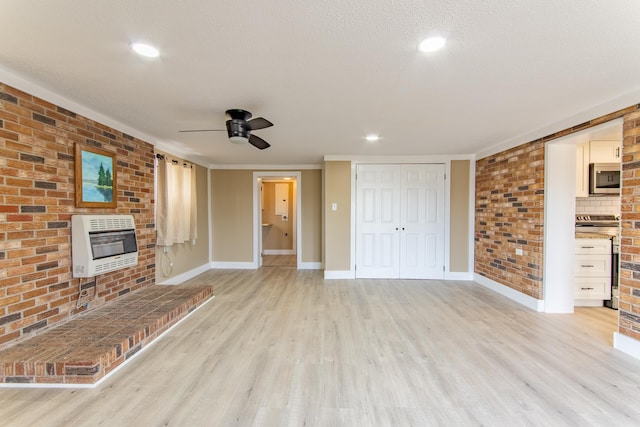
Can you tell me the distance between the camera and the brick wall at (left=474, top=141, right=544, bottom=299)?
337cm

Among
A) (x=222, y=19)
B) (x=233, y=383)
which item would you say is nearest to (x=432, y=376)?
(x=233, y=383)

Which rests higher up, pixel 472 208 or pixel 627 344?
pixel 472 208

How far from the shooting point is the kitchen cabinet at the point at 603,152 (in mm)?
3451

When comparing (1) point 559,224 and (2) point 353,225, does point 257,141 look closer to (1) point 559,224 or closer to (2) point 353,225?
(2) point 353,225

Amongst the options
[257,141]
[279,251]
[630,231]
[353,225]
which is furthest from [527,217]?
[279,251]

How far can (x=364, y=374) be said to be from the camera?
2.06 m

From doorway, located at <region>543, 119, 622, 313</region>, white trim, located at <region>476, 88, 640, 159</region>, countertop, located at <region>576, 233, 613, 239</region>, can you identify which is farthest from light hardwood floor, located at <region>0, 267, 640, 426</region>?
white trim, located at <region>476, 88, 640, 159</region>

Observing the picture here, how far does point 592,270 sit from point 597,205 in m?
0.95

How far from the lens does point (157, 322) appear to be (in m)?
2.59

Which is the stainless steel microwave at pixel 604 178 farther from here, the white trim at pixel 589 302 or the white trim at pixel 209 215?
the white trim at pixel 209 215

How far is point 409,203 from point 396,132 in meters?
1.81

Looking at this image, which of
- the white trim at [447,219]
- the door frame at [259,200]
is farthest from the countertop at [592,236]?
the door frame at [259,200]

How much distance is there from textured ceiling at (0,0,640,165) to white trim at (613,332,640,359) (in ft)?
6.72

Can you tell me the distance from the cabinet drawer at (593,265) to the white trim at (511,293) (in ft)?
2.26
